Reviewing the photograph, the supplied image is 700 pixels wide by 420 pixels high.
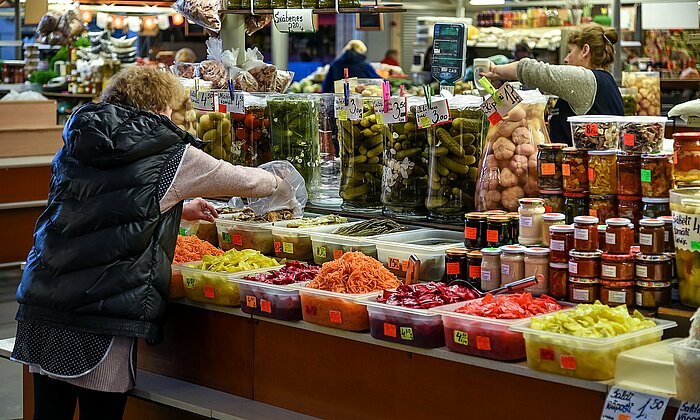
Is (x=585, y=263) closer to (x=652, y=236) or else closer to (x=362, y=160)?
(x=652, y=236)

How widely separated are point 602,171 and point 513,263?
0.40m

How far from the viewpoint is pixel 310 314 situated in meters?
3.20

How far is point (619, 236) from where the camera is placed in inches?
111

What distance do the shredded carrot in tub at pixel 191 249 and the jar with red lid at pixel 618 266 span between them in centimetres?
160

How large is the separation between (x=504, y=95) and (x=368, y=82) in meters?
1.47

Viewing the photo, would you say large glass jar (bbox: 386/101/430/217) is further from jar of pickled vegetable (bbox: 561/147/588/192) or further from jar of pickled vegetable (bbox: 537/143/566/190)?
jar of pickled vegetable (bbox: 561/147/588/192)

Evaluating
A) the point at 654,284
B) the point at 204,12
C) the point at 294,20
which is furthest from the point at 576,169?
the point at 204,12

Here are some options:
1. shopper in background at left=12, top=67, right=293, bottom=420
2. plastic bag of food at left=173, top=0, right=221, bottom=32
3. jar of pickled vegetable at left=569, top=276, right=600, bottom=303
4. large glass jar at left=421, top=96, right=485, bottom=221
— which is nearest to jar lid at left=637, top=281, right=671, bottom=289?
jar of pickled vegetable at left=569, top=276, right=600, bottom=303

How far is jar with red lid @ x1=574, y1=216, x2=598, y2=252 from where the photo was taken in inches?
112

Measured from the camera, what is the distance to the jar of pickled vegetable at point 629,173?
9.82 ft

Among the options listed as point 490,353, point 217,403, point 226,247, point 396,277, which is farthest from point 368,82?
point 490,353

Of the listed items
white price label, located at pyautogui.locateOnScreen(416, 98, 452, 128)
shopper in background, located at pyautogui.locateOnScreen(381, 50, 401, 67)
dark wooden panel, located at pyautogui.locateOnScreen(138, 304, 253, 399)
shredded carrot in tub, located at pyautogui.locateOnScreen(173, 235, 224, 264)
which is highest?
shopper in background, located at pyautogui.locateOnScreen(381, 50, 401, 67)

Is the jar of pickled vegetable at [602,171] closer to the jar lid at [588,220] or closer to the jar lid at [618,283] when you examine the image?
the jar lid at [588,220]

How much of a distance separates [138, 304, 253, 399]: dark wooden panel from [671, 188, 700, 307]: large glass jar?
4.78 feet
